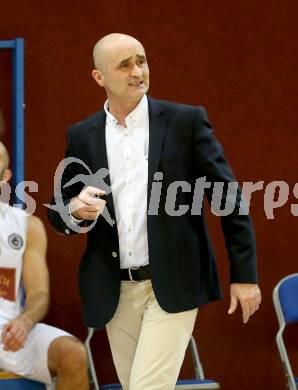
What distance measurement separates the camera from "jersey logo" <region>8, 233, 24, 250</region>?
455 cm

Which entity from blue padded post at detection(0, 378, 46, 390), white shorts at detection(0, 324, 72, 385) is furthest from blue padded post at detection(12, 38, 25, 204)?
blue padded post at detection(0, 378, 46, 390)

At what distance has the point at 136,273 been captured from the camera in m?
3.38

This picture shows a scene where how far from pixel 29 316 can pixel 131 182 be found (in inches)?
48.7

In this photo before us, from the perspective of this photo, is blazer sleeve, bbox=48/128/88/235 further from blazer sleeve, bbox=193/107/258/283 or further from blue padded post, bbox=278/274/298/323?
blue padded post, bbox=278/274/298/323

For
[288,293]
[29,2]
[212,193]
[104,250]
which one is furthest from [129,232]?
[29,2]

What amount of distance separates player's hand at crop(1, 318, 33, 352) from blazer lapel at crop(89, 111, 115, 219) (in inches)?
42.7

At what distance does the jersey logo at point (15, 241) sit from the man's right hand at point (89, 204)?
4.45ft

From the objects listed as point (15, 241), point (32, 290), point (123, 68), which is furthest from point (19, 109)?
point (123, 68)

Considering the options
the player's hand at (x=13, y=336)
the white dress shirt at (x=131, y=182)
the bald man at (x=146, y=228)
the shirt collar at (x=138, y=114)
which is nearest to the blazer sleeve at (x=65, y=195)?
the bald man at (x=146, y=228)

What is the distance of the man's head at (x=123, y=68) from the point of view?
3496mm

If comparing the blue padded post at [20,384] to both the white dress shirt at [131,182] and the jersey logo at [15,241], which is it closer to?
the jersey logo at [15,241]

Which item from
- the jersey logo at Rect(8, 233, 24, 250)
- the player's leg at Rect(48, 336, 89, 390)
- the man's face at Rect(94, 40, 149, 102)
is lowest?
the player's leg at Rect(48, 336, 89, 390)

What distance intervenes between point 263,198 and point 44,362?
2.05 m

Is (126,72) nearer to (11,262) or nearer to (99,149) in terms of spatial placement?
(99,149)
